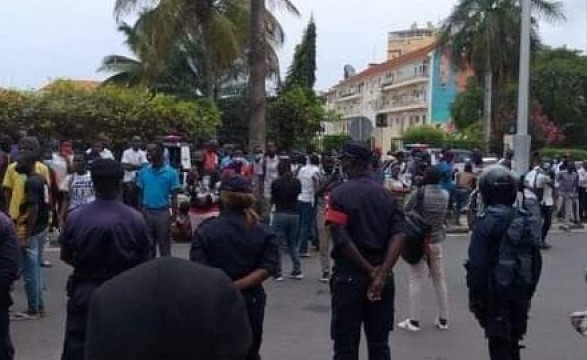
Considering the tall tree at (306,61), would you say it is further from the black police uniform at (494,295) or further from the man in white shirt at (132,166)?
the black police uniform at (494,295)

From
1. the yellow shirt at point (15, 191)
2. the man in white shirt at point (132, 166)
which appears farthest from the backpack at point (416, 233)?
the man in white shirt at point (132, 166)

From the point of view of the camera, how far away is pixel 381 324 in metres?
5.43

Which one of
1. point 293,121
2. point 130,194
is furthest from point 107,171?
point 293,121

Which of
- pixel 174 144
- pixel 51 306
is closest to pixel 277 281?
pixel 51 306

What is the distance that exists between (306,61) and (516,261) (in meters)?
51.9

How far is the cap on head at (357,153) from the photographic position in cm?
556

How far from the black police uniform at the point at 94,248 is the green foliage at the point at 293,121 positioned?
23908 millimetres

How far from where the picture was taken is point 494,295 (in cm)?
548

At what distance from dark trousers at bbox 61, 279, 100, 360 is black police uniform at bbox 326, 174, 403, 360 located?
1.48 m

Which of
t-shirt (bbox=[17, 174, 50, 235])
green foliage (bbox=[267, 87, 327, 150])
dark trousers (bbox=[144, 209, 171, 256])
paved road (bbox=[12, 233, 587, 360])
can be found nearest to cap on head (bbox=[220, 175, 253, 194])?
paved road (bbox=[12, 233, 587, 360])

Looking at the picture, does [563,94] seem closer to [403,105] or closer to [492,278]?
[403,105]

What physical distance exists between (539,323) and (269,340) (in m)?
2.82

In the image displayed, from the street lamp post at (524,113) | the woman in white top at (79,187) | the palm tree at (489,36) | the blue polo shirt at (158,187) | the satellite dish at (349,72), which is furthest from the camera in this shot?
the satellite dish at (349,72)

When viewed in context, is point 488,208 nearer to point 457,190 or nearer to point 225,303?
point 225,303
